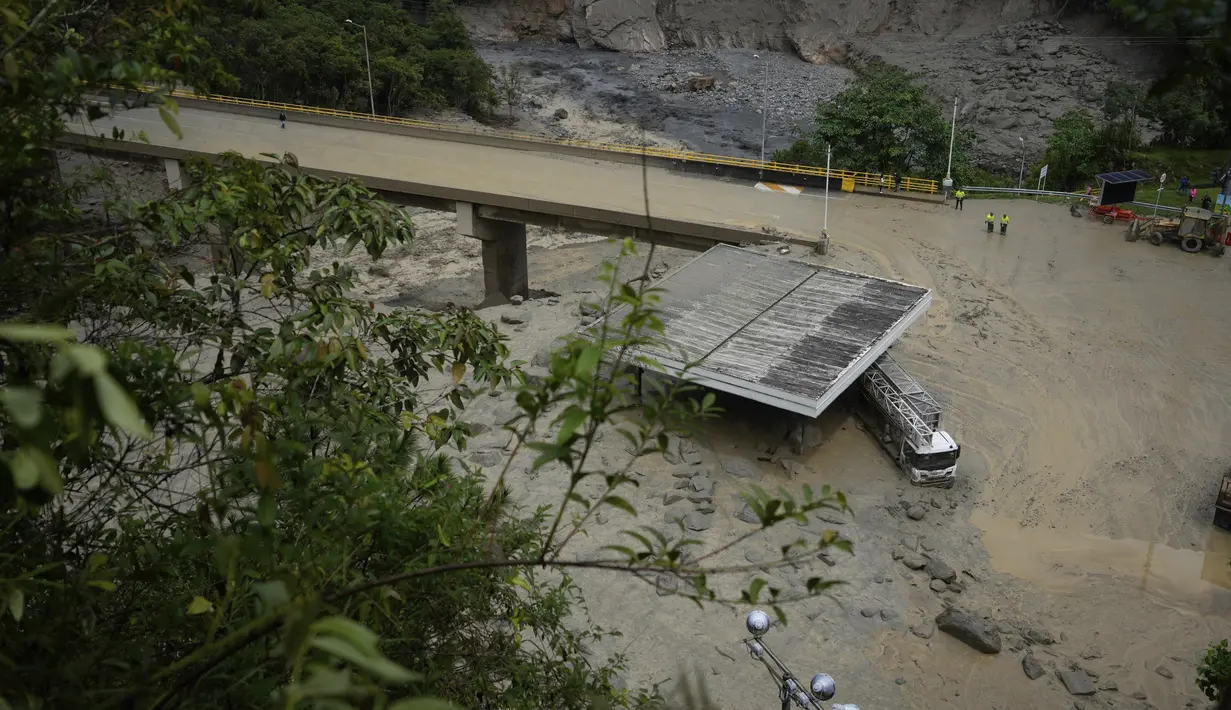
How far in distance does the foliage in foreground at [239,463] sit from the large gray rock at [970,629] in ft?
26.7

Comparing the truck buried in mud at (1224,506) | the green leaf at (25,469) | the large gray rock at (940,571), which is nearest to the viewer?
the green leaf at (25,469)

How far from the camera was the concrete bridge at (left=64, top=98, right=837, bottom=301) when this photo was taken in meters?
26.7

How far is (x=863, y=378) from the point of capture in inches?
742

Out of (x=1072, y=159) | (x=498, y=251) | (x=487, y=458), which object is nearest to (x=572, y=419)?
(x=487, y=458)

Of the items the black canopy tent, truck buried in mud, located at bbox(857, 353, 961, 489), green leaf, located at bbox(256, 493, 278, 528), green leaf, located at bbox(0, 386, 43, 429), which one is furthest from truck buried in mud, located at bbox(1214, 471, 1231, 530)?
green leaf, located at bbox(0, 386, 43, 429)

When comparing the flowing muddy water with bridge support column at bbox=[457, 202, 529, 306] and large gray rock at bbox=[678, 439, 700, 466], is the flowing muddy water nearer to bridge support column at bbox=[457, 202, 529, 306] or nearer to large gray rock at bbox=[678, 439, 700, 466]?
large gray rock at bbox=[678, 439, 700, 466]

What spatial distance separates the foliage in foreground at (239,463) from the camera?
2836 mm

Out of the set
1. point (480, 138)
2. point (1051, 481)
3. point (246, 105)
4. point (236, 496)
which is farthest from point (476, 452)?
point (246, 105)

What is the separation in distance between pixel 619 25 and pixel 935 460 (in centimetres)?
5801

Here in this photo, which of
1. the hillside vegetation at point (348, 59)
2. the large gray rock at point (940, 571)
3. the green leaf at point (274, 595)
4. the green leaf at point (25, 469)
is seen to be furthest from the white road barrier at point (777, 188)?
the green leaf at point (25, 469)

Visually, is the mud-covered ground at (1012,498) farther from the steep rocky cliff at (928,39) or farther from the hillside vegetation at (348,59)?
the hillside vegetation at (348,59)

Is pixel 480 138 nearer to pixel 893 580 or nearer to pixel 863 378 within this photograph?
pixel 863 378

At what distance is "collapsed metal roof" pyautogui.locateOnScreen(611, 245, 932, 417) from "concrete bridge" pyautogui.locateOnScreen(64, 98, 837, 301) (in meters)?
4.69

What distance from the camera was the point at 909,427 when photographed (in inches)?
671
